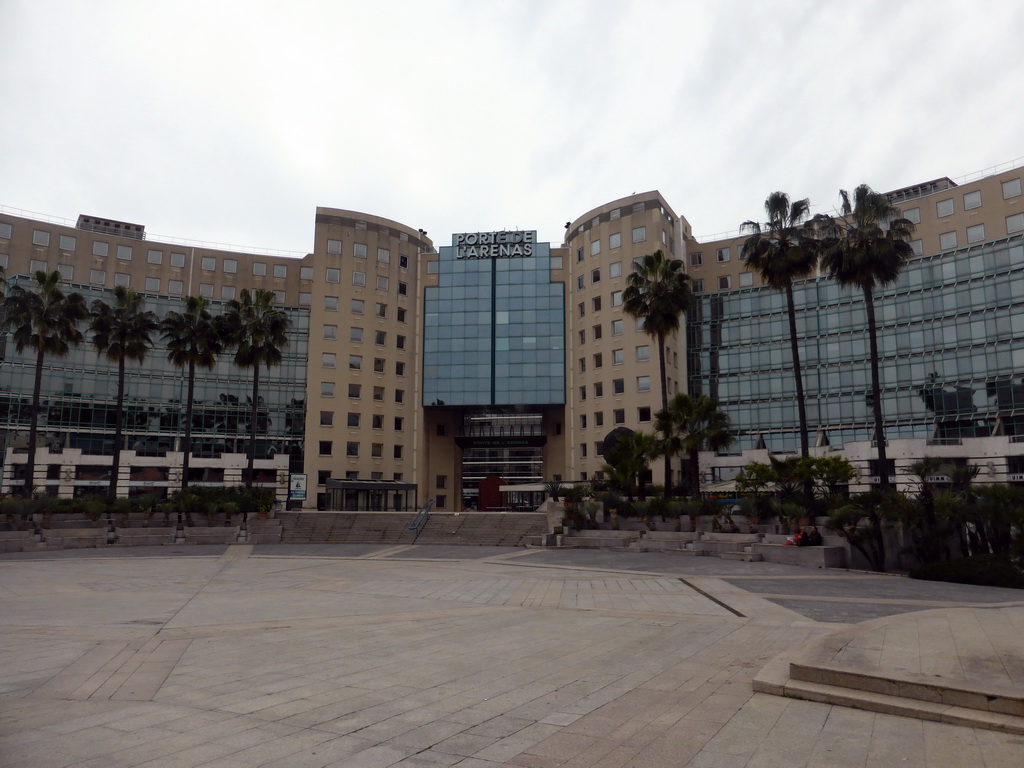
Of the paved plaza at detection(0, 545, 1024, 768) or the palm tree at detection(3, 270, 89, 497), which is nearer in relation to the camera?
the paved plaza at detection(0, 545, 1024, 768)

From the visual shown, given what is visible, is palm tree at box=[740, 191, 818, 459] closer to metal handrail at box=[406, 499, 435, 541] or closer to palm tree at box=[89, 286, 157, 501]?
metal handrail at box=[406, 499, 435, 541]

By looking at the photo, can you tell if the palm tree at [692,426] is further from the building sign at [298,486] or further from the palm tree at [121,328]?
the palm tree at [121,328]

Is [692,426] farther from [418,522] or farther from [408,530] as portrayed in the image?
[408,530]

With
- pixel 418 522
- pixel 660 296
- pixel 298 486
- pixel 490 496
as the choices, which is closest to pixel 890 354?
pixel 660 296

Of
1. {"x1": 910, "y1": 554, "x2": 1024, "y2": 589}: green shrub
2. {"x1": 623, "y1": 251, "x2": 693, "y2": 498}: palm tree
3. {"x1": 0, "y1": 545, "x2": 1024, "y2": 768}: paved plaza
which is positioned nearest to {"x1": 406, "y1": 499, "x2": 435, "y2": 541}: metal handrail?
{"x1": 623, "y1": 251, "x2": 693, "y2": 498}: palm tree

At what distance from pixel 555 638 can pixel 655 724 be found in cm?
536

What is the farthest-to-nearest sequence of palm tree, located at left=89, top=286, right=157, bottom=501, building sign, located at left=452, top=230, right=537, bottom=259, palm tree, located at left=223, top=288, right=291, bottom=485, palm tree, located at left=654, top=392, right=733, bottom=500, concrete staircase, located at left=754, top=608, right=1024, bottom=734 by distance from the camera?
1. building sign, located at left=452, top=230, right=537, bottom=259
2. palm tree, located at left=223, top=288, right=291, bottom=485
3. palm tree, located at left=89, top=286, right=157, bottom=501
4. palm tree, located at left=654, top=392, right=733, bottom=500
5. concrete staircase, located at left=754, top=608, right=1024, bottom=734

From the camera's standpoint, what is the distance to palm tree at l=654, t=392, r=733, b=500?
38.8 meters

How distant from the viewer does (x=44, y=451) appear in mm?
66812

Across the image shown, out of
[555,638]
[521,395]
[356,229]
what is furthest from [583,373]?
[555,638]

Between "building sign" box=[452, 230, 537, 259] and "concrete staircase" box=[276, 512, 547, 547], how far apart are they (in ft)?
119

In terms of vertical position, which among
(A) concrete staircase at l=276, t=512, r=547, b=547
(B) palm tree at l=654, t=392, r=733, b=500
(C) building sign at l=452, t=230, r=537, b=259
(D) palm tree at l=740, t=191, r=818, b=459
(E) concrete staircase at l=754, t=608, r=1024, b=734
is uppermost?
(C) building sign at l=452, t=230, r=537, b=259

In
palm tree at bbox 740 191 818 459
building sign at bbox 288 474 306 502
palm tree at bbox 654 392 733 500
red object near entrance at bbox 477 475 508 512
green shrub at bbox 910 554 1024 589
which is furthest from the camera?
red object near entrance at bbox 477 475 508 512

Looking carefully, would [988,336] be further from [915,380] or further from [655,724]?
[655,724]
